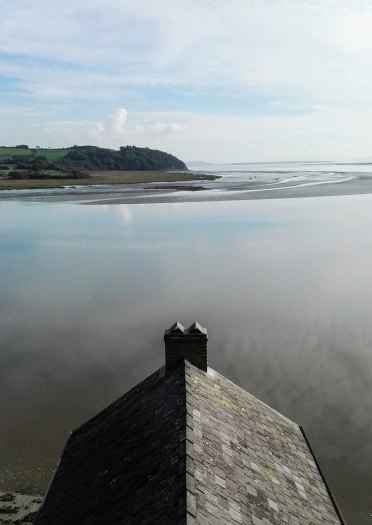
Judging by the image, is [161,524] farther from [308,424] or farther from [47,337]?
[47,337]

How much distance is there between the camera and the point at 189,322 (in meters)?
23.0

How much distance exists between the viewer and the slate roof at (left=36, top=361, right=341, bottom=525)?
24.2ft

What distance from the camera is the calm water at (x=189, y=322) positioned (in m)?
15.1

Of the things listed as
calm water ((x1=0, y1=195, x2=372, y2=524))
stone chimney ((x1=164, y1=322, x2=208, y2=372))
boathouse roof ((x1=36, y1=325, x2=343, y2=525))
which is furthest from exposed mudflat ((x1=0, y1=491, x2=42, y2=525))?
stone chimney ((x1=164, y1=322, x2=208, y2=372))

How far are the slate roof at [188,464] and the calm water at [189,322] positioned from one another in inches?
157

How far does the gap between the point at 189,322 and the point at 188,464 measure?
15372 mm

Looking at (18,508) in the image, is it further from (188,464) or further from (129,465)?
(188,464)

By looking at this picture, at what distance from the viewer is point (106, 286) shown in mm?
29344

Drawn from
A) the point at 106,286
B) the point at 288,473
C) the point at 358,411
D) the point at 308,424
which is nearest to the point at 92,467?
the point at 288,473

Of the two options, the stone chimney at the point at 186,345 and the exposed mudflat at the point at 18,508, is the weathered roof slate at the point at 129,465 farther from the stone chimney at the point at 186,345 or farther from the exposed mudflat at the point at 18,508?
the exposed mudflat at the point at 18,508

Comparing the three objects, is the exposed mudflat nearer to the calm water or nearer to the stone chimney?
the calm water

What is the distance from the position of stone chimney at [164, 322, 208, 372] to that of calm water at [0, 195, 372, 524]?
5.78 meters

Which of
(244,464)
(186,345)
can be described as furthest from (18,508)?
(244,464)

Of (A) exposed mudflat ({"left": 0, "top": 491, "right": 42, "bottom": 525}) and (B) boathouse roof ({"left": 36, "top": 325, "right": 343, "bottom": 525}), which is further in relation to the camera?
(A) exposed mudflat ({"left": 0, "top": 491, "right": 42, "bottom": 525})
